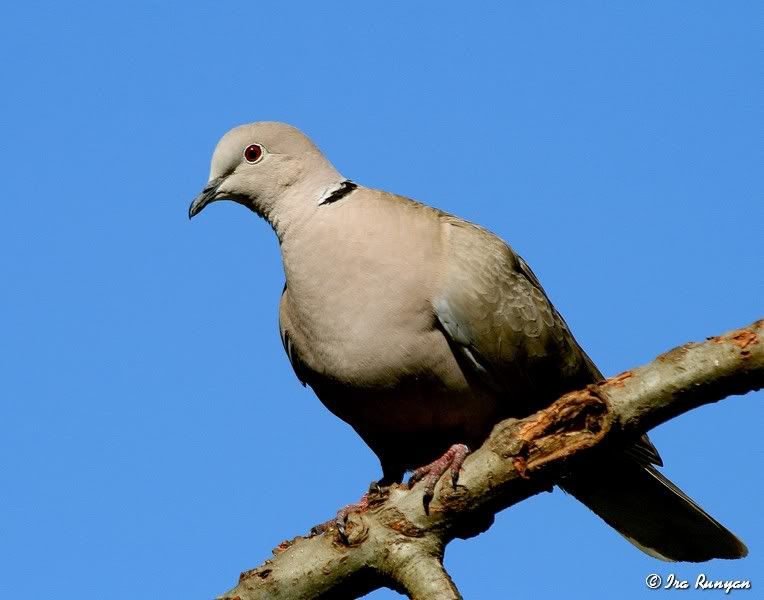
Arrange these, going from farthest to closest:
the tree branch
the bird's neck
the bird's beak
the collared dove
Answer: the bird's beak < the bird's neck < the collared dove < the tree branch

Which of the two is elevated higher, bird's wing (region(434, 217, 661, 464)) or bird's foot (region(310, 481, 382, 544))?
bird's wing (region(434, 217, 661, 464))

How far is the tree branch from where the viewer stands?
3.64 meters

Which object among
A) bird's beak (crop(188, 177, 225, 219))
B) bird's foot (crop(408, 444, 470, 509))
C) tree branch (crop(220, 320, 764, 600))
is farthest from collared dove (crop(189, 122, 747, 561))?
tree branch (crop(220, 320, 764, 600))

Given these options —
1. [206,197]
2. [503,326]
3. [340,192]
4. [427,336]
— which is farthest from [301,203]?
[503,326]

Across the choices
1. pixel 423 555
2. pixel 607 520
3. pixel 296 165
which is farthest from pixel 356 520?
pixel 296 165

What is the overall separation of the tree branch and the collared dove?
2.40 ft

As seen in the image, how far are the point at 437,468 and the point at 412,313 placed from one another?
2.82 ft

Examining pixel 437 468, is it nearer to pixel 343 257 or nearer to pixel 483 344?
pixel 483 344

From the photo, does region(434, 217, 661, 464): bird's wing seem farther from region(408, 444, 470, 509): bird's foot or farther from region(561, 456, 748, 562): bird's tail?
region(408, 444, 470, 509): bird's foot

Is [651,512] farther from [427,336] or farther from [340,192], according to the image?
[340,192]

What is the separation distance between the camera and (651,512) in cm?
520

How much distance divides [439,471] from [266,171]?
207cm

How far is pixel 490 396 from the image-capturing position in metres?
5.11

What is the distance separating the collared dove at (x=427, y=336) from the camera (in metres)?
4.88
